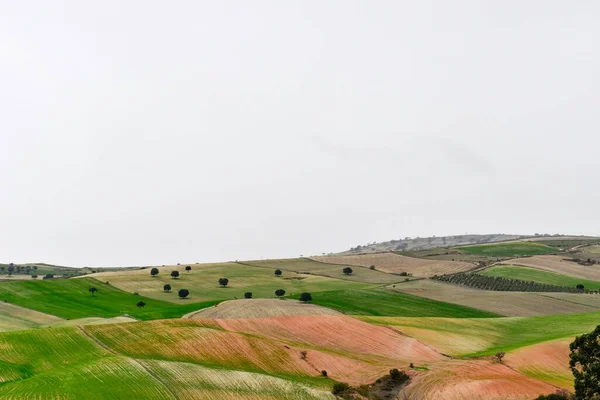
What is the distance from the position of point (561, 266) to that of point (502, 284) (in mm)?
40408

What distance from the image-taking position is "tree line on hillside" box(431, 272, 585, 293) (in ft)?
429

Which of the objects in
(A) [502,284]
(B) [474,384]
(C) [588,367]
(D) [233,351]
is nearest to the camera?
(C) [588,367]

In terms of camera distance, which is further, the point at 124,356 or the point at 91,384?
the point at 124,356

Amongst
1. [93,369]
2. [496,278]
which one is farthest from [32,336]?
[496,278]

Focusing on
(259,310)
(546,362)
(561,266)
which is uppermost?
(561,266)

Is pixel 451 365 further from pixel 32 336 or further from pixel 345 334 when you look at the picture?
pixel 32 336

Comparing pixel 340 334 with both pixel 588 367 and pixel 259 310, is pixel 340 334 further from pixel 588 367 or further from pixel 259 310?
pixel 588 367

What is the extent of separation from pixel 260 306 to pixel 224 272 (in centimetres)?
7020

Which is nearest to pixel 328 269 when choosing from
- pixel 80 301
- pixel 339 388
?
pixel 80 301

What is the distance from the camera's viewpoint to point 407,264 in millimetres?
174375

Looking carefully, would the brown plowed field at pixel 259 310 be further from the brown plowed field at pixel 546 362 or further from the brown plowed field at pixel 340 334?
the brown plowed field at pixel 546 362

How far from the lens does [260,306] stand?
8981 cm

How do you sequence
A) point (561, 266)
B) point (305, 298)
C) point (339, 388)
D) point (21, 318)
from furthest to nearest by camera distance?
point (561, 266) < point (305, 298) < point (21, 318) < point (339, 388)

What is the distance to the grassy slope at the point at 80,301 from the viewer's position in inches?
3927
